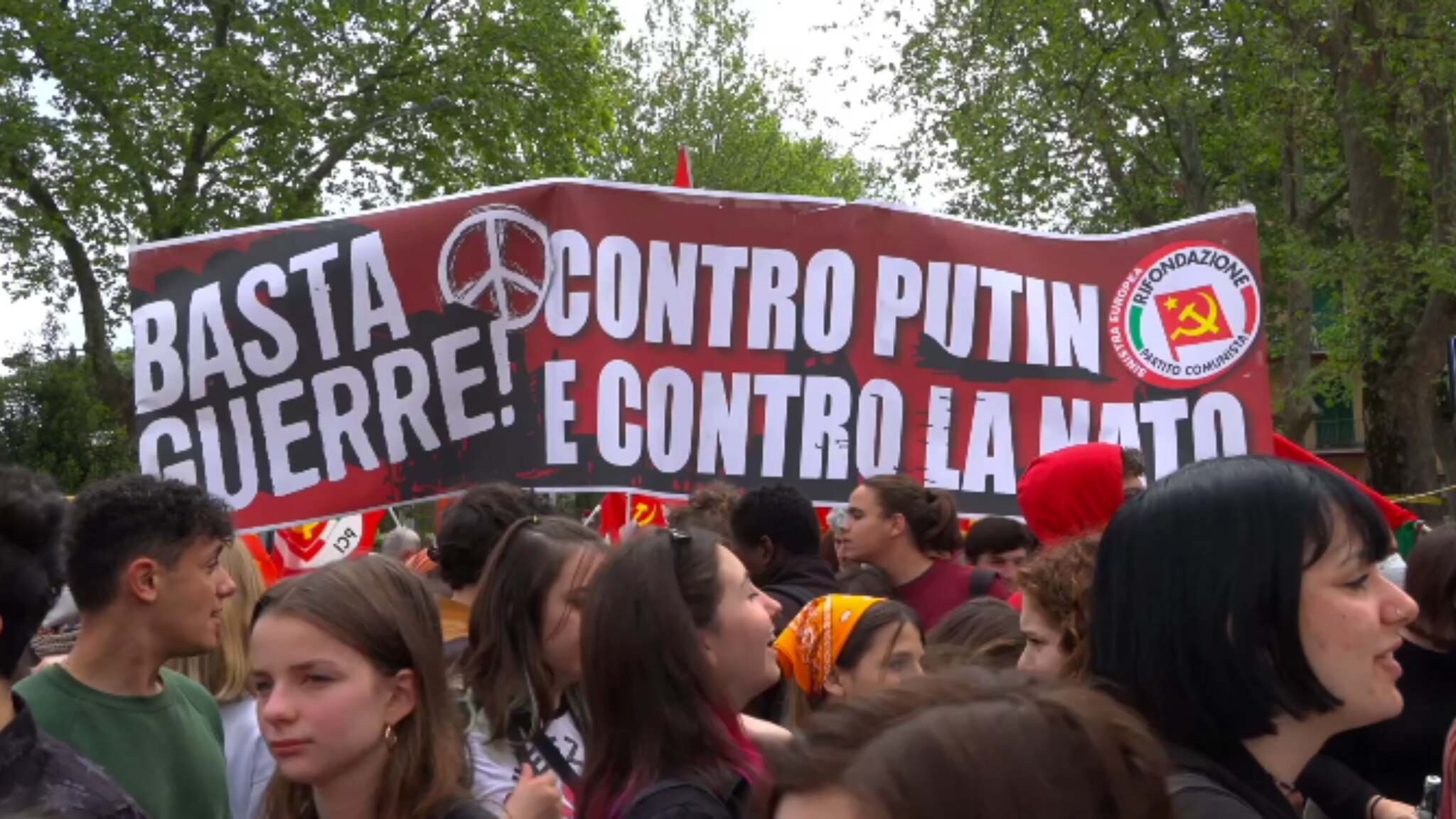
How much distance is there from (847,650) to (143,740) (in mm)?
1688

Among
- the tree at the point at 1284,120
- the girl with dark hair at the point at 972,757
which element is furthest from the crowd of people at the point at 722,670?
the tree at the point at 1284,120

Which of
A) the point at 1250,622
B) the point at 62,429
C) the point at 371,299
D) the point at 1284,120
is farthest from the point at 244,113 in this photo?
the point at 1250,622

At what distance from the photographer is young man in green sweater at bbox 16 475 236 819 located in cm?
354

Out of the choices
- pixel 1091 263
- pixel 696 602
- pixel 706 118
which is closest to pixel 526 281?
pixel 1091 263

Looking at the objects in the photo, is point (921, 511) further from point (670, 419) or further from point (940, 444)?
point (670, 419)

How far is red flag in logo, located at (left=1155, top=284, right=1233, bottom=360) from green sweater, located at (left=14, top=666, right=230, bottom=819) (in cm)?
416

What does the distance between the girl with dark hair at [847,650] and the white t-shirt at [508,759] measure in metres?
0.88

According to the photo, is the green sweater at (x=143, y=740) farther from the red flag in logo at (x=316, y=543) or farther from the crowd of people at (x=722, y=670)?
the red flag in logo at (x=316, y=543)

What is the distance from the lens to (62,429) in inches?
909

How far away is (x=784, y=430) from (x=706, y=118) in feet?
113

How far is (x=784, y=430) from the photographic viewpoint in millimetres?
6430

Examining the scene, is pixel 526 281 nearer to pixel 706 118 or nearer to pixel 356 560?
pixel 356 560

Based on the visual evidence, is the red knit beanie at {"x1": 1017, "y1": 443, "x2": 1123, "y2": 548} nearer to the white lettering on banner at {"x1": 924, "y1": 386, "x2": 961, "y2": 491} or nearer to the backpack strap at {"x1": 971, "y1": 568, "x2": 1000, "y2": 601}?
the backpack strap at {"x1": 971, "y1": 568, "x2": 1000, "y2": 601}

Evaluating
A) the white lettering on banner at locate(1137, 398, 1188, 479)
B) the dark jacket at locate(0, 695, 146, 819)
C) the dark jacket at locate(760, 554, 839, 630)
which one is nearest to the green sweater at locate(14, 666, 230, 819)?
the dark jacket at locate(0, 695, 146, 819)
